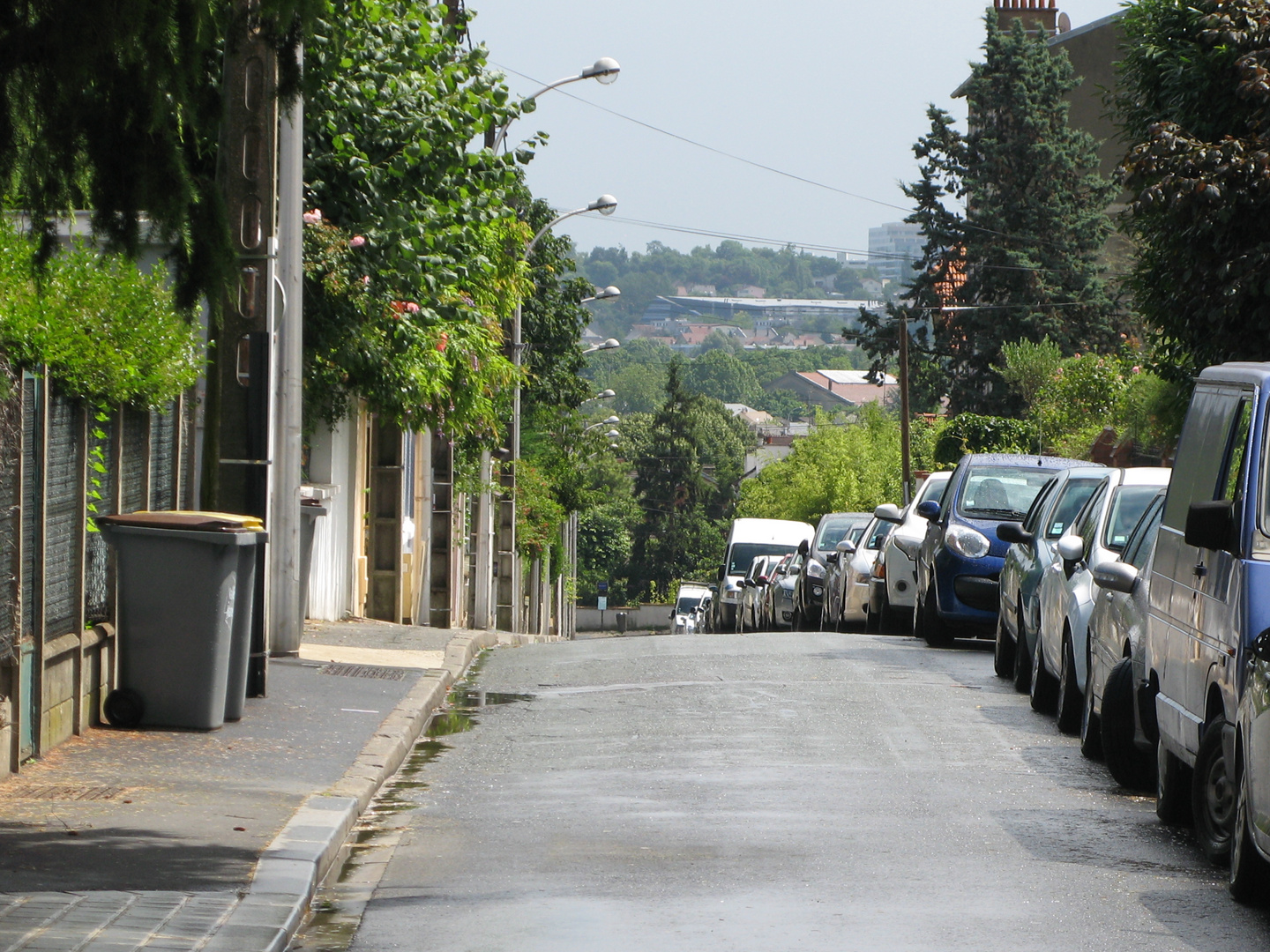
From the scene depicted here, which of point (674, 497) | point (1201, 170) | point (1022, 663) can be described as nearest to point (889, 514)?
point (1201, 170)

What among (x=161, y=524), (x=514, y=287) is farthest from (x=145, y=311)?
(x=514, y=287)

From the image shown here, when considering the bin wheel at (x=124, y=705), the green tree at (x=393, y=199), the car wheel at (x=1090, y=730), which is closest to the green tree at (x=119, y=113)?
the bin wheel at (x=124, y=705)

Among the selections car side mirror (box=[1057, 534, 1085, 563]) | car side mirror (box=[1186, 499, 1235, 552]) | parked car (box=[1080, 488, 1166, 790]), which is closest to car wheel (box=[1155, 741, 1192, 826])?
parked car (box=[1080, 488, 1166, 790])

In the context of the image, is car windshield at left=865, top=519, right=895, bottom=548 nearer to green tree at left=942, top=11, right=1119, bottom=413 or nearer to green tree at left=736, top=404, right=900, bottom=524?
green tree at left=942, top=11, right=1119, bottom=413

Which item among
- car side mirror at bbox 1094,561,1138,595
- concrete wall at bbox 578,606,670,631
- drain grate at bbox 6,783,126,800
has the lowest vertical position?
concrete wall at bbox 578,606,670,631

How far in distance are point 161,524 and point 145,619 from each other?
55cm

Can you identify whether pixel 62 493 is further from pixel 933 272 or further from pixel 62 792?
pixel 933 272

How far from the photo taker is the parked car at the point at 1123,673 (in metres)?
9.04

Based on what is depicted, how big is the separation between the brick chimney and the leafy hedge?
56.7 m

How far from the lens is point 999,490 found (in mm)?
17812

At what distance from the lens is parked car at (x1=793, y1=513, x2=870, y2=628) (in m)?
25.4

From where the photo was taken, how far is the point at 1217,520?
7.25 meters

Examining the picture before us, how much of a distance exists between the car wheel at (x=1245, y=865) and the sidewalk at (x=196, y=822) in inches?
129

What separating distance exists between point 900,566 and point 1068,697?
27.5ft
